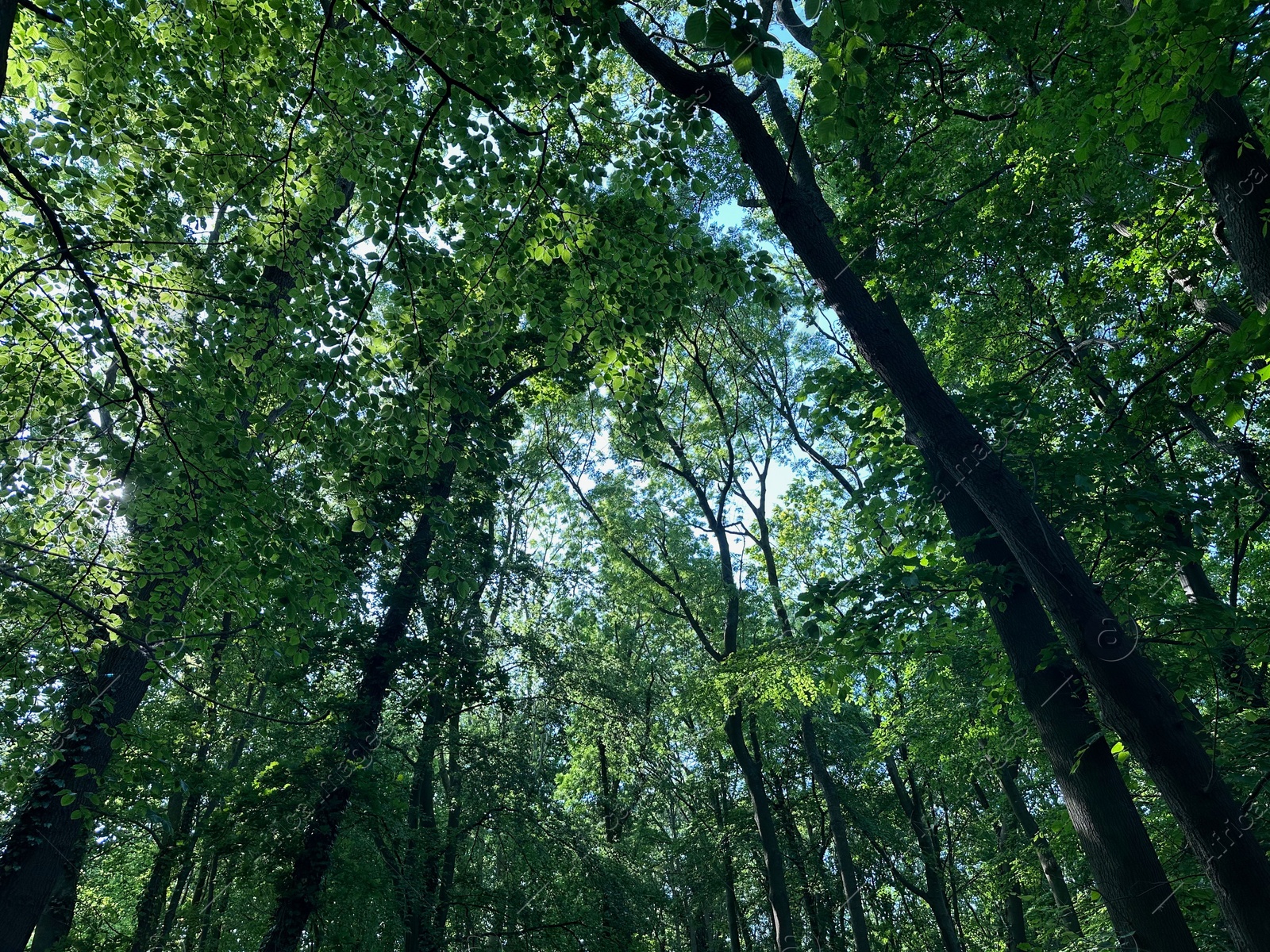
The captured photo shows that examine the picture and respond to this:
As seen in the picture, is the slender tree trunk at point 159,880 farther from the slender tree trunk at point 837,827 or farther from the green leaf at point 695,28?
the slender tree trunk at point 837,827

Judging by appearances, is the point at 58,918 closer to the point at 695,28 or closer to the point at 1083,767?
the point at 1083,767

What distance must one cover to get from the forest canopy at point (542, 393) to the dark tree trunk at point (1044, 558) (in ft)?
0.08

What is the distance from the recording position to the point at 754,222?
14.5 m

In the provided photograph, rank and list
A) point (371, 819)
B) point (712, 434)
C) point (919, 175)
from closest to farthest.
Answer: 1. point (919, 175)
2. point (371, 819)
3. point (712, 434)

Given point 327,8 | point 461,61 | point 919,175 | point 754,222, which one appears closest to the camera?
point 327,8

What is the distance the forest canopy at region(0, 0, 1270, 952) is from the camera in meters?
4.09

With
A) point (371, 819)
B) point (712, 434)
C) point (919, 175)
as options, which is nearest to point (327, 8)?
point (919, 175)

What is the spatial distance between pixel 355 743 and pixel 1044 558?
25.5 ft

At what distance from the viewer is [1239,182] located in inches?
180

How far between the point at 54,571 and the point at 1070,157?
7.85m

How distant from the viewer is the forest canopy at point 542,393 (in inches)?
161

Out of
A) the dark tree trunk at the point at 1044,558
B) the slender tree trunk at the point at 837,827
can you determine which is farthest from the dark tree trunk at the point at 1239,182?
the slender tree trunk at the point at 837,827

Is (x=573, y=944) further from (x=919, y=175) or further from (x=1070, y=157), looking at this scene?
(x=1070, y=157)

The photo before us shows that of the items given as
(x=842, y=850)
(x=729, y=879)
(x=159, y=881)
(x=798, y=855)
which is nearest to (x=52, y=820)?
(x=159, y=881)
